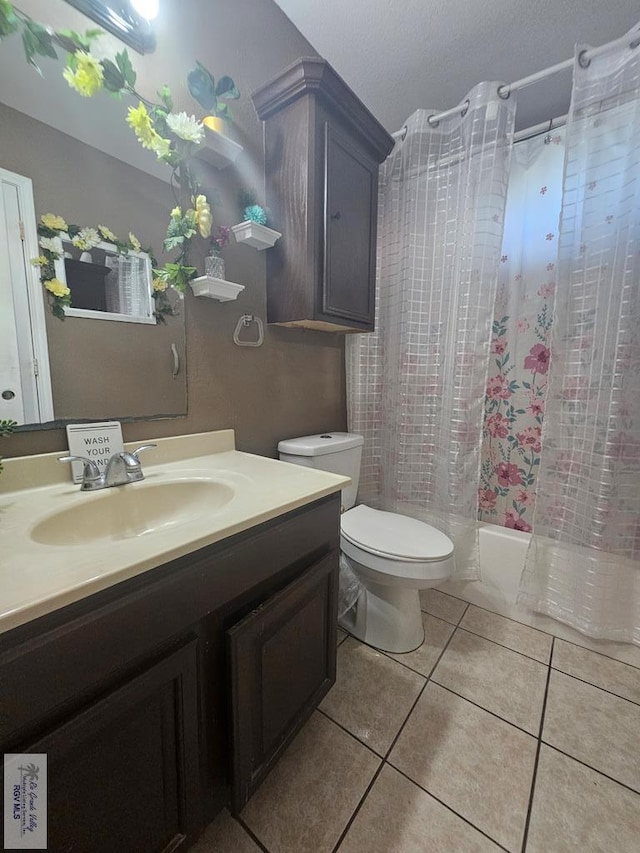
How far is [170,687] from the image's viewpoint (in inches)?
24.3

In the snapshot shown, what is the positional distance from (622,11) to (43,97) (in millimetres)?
1900

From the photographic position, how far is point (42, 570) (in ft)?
1.69

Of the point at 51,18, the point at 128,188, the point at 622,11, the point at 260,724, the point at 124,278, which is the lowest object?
the point at 260,724

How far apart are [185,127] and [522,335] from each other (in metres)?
1.64

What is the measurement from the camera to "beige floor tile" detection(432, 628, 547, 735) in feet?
3.91

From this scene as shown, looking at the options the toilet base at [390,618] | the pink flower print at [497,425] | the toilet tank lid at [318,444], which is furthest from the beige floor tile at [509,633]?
the toilet tank lid at [318,444]

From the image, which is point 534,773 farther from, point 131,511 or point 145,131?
point 145,131

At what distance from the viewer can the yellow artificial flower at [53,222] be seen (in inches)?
33.1

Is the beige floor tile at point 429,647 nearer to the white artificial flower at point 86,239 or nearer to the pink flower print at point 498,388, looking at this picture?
the pink flower print at point 498,388

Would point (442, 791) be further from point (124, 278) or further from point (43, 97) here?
point (43, 97)

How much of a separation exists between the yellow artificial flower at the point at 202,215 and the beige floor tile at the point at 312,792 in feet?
5.24

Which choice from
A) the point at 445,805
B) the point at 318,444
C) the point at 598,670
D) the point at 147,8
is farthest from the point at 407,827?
the point at 147,8

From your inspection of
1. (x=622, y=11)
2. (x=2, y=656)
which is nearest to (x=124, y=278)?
(x=2, y=656)

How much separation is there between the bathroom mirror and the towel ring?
25cm
